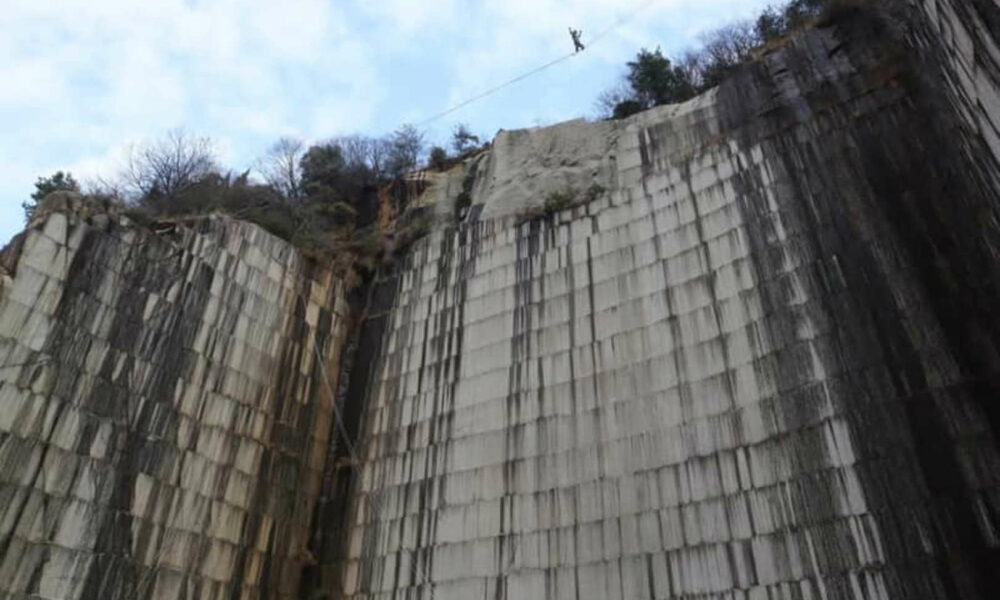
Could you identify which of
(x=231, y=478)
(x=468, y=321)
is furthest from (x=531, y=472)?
(x=231, y=478)

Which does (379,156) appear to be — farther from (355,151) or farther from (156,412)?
(156,412)

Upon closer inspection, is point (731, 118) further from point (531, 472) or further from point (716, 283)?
point (531, 472)

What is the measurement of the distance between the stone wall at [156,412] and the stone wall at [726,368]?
5.50ft

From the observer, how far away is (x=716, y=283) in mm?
13133

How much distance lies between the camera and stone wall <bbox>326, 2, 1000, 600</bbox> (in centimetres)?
998

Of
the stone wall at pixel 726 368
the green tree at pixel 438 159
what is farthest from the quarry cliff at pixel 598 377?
the green tree at pixel 438 159

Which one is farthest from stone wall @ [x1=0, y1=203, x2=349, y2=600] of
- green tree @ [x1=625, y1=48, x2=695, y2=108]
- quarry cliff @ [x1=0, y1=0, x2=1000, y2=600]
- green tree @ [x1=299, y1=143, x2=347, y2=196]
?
green tree @ [x1=625, y1=48, x2=695, y2=108]

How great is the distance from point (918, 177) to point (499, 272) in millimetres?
8215

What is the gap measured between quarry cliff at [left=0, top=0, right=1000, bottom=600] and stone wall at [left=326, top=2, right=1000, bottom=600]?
0.05 m

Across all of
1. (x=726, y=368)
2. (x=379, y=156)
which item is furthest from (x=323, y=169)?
(x=726, y=368)

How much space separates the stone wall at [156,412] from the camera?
11570 mm

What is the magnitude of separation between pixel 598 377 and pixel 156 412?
7952 millimetres

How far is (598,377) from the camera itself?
13797mm

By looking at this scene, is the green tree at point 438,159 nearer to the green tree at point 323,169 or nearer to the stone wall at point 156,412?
the green tree at point 323,169
